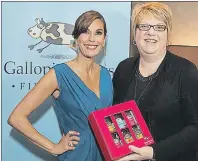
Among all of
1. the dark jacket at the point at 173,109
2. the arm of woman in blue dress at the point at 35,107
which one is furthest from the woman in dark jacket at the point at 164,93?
the arm of woman in blue dress at the point at 35,107

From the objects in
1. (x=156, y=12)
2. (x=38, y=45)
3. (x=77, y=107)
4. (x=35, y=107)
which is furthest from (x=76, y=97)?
(x=38, y=45)

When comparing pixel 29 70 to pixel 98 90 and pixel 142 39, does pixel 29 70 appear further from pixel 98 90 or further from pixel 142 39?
pixel 142 39

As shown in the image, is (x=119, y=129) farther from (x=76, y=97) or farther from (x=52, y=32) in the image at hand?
(x=52, y=32)

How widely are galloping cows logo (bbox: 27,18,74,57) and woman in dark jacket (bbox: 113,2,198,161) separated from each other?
2.06 ft

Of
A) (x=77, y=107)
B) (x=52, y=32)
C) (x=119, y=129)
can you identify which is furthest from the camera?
(x=52, y=32)

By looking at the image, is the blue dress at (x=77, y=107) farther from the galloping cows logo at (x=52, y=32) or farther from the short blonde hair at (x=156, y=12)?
the galloping cows logo at (x=52, y=32)

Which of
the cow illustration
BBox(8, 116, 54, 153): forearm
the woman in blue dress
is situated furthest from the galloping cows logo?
BBox(8, 116, 54, 153): forearm

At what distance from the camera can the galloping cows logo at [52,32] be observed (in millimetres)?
2025

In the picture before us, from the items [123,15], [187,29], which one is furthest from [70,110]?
[187,29]

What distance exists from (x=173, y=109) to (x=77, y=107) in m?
0.40

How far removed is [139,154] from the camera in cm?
139

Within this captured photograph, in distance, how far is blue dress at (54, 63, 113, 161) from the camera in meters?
1.52

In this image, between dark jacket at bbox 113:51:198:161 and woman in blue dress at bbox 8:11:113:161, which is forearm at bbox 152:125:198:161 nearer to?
dark jacket at bbox 113:51:198:161

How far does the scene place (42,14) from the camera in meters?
2.03
